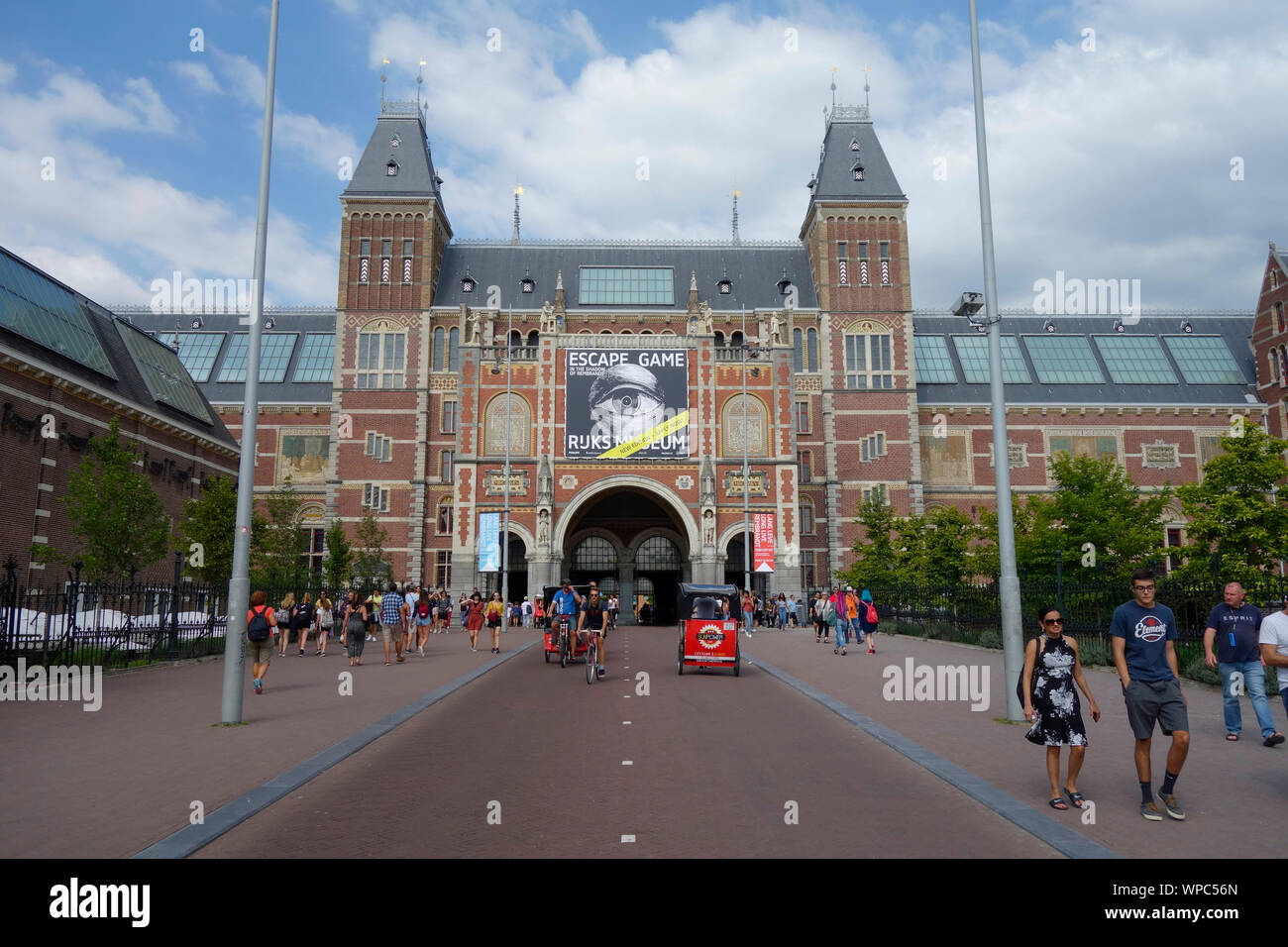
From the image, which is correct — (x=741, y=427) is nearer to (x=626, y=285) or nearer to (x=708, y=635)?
(x=626, y=285)

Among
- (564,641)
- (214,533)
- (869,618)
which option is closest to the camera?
(564,641)

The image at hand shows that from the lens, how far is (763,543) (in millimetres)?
42469

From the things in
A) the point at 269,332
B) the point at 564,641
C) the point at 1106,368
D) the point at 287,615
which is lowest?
the point at 564,641

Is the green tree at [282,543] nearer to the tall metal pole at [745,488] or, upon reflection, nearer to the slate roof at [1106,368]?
the tall metal pole at [745,488]

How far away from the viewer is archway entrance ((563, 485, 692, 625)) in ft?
162

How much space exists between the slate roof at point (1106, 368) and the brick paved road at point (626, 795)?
4672 cm

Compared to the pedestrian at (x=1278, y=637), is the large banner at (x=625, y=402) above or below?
above

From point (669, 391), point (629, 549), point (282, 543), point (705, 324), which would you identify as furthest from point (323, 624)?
point (705, 324)

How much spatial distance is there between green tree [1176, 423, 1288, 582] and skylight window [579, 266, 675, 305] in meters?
35.1

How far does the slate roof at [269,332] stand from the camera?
2117 inches

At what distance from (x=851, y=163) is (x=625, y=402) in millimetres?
22064

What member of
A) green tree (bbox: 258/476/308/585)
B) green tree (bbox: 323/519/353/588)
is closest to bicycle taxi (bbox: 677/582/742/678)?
green tree (bbox: 258/476/308/585)

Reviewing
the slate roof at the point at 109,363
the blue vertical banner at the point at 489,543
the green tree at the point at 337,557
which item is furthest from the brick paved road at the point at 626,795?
the blue vertical banner at the point at 489,543
